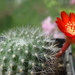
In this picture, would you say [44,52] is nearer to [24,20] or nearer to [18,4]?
[24,20]

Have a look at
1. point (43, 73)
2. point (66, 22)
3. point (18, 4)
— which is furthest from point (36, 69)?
point (18, 4)

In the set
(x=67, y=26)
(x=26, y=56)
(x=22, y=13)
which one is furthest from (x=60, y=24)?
(x=22, y=13)

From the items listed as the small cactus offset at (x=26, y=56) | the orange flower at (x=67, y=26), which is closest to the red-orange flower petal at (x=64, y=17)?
the orange flower at (x=67, y=26)

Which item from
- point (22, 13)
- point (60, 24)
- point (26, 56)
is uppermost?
point (22, 13)

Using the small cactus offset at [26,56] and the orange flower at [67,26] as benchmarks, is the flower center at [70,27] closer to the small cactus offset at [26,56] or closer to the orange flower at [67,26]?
the orange flower at [67,26]

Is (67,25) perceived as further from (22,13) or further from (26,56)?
(22,13)
